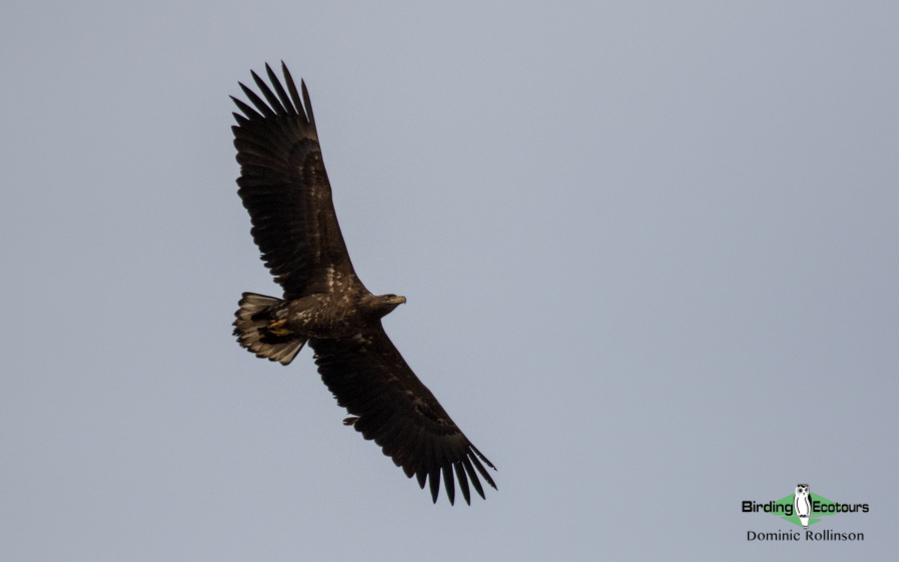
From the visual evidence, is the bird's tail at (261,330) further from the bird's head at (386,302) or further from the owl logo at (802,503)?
the owl logo at (802,503)

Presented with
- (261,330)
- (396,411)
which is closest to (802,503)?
(396,411)

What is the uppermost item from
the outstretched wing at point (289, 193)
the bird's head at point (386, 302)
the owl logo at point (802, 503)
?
the outstretched wing at point (289, 193)

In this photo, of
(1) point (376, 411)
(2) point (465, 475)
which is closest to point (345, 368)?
(1) point (376, 411)

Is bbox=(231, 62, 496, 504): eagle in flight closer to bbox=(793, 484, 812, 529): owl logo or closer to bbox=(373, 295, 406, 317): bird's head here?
bbox=(373, 295, 406, 317): bird's head

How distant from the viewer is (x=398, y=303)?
18.9m

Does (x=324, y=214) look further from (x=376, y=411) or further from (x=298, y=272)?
(x=376, y=411)

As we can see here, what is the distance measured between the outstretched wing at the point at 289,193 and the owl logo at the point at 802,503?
8152 millimetres

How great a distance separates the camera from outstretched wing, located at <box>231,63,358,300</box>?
62.1ft

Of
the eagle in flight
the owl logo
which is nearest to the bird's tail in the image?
the eagle in flight

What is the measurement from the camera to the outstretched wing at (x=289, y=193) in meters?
18.9

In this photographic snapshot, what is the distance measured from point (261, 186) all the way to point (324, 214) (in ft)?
3.11

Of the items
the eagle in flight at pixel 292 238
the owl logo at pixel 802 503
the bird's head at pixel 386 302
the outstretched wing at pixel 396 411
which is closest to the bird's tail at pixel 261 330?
the eagle in flight at pixel 292 238

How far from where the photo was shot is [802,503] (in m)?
21.8

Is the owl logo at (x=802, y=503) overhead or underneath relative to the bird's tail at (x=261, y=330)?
underneath
